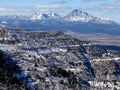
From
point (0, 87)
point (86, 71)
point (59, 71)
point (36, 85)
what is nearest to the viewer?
point (0, 87)

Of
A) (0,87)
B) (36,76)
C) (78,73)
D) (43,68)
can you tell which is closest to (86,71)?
(78,73)

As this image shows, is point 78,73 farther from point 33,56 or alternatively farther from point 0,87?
point 0,87

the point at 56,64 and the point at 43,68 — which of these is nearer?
the point at 43,68

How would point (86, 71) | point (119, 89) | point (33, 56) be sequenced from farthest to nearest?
point (33, 56) < point (86, 71) < point (119, 89)

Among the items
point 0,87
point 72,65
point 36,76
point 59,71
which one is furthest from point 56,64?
point 0,87

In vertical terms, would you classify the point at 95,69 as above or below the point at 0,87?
below

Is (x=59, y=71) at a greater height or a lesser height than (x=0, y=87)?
lesser

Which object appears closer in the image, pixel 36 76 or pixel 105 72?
pixel 36 76

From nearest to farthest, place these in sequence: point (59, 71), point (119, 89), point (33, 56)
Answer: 1. point (119, 89)
2. point (59, 71)
3. point (33, 56)

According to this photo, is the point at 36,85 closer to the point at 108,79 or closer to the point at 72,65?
the point at 108,79
